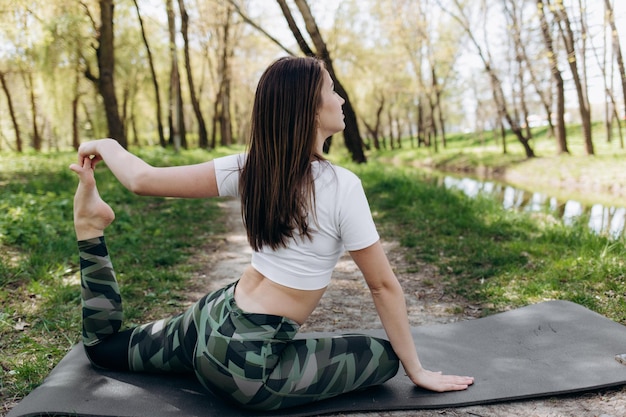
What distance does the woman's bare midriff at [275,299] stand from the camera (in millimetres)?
2182

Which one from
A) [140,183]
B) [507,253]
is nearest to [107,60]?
[507,253]

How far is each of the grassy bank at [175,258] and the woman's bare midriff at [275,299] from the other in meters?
1.34

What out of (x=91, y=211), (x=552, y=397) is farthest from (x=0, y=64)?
(x=552, y=397)

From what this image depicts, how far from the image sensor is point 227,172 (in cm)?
222

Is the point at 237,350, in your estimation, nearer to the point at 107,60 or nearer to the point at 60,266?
the point at 60,266

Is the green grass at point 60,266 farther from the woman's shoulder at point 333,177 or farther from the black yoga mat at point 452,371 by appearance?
the woman's shoulder at point 333,177

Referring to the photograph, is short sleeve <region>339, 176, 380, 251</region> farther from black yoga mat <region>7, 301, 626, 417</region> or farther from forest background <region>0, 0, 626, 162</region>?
forest background <region>0, 0, 626, 162</region>

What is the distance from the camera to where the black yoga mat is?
2369mm

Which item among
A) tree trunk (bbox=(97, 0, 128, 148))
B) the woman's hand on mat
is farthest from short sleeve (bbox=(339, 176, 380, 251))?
tree trunk (bbox=(97, 0, 128, 148))

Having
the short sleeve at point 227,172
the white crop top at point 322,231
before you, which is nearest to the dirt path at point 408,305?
the white crop top at point 322,231

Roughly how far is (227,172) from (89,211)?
0.79 metres

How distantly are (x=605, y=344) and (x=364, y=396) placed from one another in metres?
1.43

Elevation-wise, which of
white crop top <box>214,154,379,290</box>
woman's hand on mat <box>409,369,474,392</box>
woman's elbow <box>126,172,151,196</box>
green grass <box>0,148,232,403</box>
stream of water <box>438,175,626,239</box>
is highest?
woman's elbow <box>126,172,151,196</box>

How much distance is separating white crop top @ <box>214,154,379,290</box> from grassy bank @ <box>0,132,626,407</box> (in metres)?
1.51
